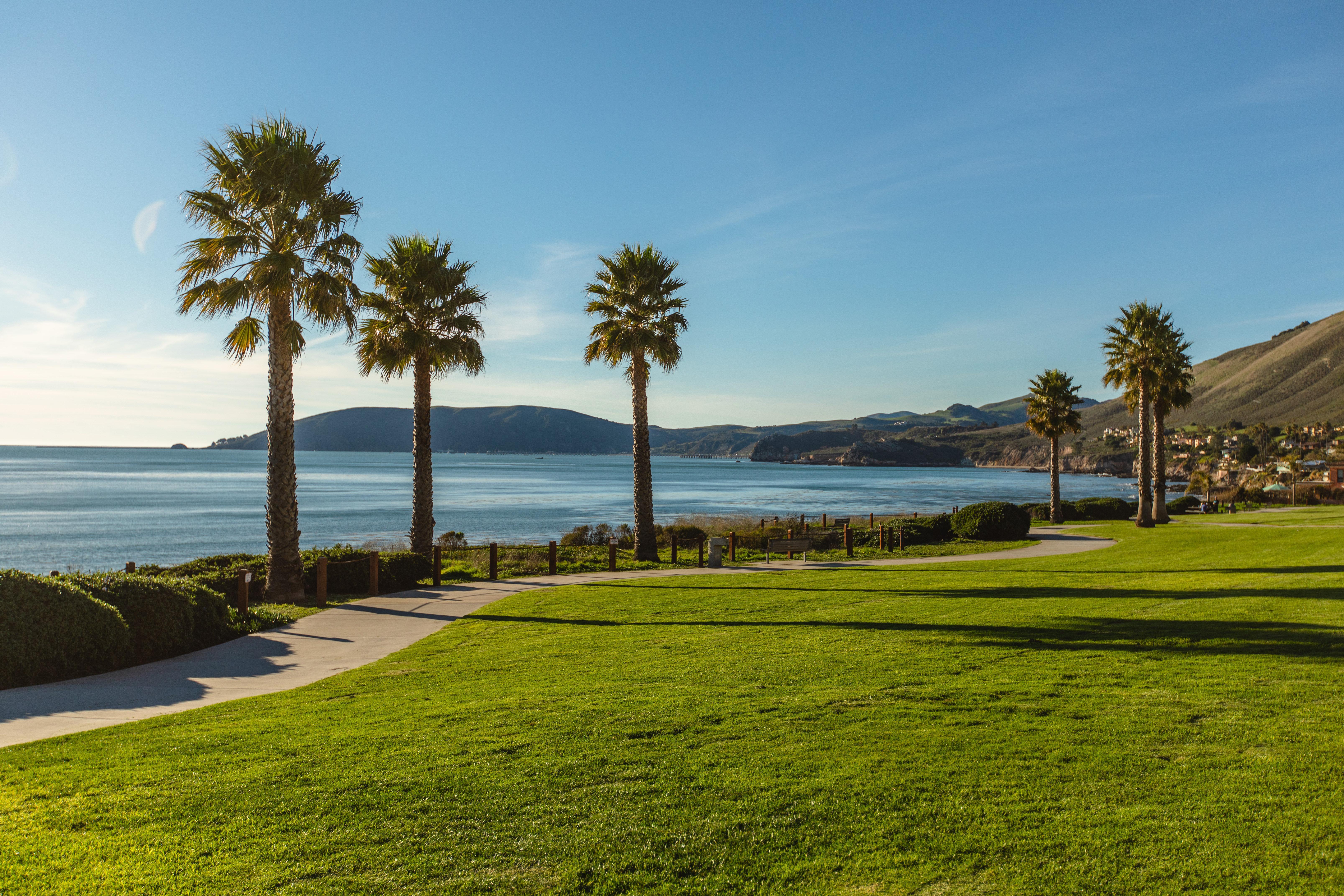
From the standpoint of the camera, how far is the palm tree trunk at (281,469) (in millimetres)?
17062

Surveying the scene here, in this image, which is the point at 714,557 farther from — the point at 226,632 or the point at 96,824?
the point at 96,824

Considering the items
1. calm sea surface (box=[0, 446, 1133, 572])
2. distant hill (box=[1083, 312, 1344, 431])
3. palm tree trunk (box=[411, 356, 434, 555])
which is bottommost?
calm sea surface (box=[0, 446, 1133, 572])

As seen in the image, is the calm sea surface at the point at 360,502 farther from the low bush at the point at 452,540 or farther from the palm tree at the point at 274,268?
the palm tree at the point at 274,268

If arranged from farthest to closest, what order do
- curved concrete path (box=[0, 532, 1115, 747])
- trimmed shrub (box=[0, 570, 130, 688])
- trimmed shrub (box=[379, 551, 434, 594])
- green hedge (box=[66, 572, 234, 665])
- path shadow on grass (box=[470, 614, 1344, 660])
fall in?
trimmed shrub (box=[379, 551, 434, 594]) → green hedge (box=[66, 572, 234, 665]) → trimmed shrub (box=[0, 570, 130, 688]) → path shadow on grass (box=[470, 614, 1344, 660]) → curved concrete path (box=[0, 532, 1115, 747])

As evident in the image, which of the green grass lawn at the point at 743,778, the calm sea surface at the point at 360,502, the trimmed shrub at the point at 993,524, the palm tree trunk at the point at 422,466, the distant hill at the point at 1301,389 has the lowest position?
the calm sea surface at the point at 360,502

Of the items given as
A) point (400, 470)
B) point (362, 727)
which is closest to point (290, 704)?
point (362, 727)

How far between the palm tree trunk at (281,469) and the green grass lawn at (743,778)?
29.3 ft

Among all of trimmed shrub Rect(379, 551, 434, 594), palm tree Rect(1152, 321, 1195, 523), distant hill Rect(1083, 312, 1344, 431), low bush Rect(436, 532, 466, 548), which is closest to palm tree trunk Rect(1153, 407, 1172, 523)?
palm tree Rect(1152, 321, 1195, 523)

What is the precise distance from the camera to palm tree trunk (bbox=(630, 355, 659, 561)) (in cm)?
2575

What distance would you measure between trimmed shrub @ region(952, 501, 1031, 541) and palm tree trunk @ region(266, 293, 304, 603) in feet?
80.7

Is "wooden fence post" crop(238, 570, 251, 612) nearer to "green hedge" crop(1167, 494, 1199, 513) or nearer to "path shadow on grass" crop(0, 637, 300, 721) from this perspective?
"path shadow on grass" crop(0, 637, 300, 721)

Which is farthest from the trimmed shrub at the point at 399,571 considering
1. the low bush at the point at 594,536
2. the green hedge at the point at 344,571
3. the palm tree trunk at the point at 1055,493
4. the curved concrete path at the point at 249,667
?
the palm tree trunk at the point at 1055,493

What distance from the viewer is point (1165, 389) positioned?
135ft

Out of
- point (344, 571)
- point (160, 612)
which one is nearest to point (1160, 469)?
point (344, 571)
